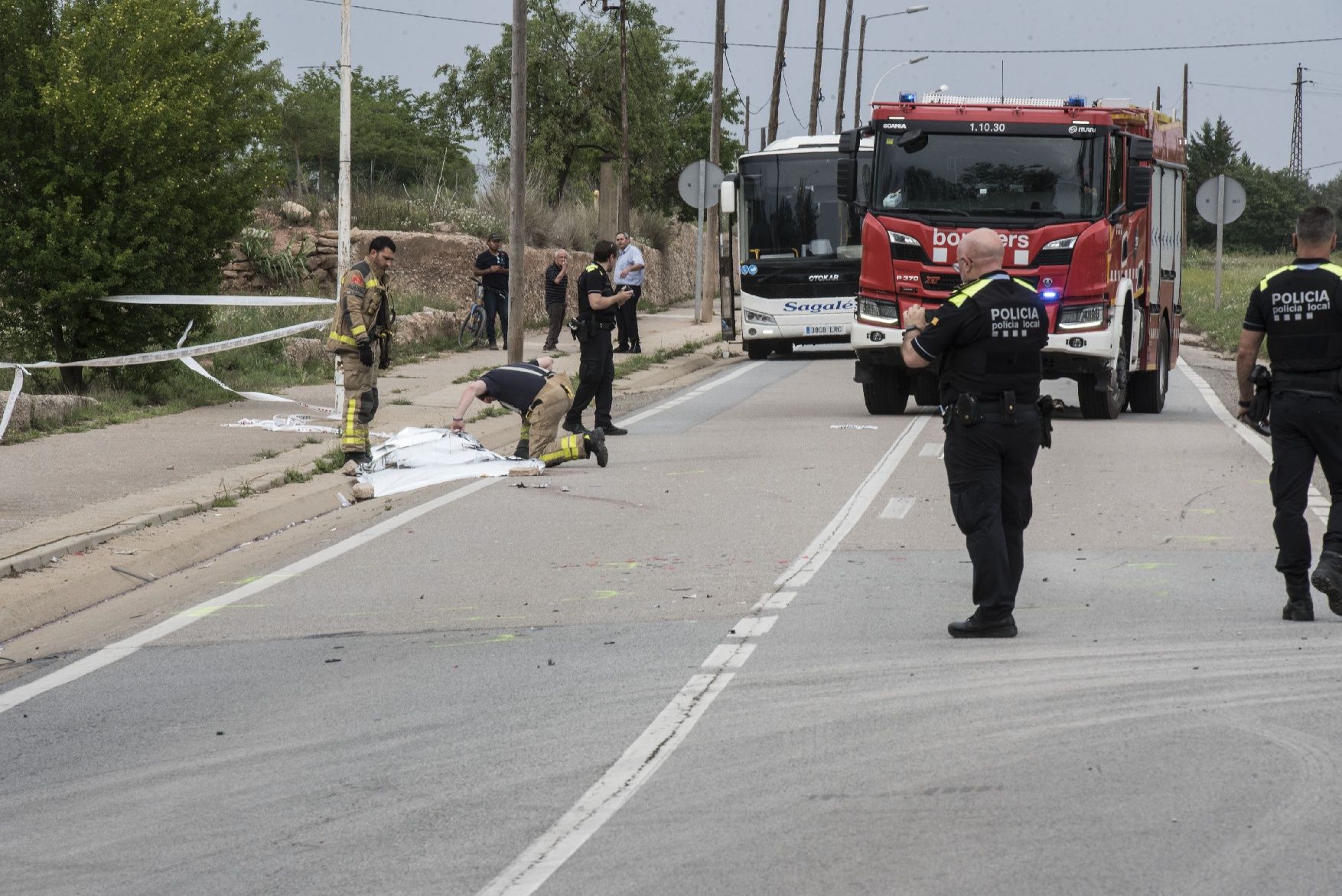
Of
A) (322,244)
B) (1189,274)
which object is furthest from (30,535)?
(1189,274)

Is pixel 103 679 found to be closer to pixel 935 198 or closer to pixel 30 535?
pixel 30 535

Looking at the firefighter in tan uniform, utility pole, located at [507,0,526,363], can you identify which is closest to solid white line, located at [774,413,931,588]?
the firefighter in tan uniform

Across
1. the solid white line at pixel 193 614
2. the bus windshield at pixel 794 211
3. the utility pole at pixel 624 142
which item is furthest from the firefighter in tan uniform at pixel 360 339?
the utility pole at pixel 624 142

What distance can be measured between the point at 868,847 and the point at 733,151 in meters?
83.1

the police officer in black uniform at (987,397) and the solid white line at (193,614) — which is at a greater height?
the police officer in black uniform at (987,397)

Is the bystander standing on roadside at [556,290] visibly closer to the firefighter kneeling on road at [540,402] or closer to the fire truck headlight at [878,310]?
the fire truck headlight at [878,310]

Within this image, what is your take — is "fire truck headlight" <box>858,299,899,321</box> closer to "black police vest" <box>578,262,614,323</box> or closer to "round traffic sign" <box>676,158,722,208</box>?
"black police vest" <box>578,262,614,323</box>

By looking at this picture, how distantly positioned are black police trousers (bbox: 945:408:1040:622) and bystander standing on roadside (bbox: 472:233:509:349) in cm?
2038

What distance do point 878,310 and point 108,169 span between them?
7586 mm

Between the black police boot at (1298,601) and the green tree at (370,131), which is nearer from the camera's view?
the black police boot at (1298,601)

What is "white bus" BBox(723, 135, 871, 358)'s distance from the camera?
27.4 m

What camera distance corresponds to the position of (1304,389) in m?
8.09

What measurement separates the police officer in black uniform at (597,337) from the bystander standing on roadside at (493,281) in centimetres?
1142

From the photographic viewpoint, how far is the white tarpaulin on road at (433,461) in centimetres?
1370
